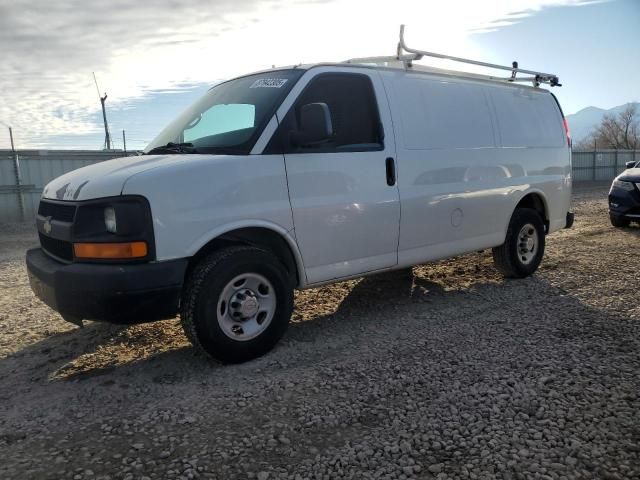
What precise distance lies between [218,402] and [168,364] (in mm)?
815

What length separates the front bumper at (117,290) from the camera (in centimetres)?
329

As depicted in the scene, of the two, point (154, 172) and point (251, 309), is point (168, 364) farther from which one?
point (154, 172)

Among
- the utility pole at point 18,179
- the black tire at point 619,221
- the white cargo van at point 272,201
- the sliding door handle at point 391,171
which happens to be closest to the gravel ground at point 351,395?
the white cargo van at point 272,201

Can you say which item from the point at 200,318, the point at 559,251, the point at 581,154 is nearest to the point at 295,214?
the point at 200,318

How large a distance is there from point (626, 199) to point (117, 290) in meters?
9.45

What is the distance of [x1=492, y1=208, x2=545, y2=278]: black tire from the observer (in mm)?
6039

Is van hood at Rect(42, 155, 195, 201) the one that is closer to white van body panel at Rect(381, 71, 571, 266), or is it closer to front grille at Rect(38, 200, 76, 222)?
front grille at Rect(38, 200, 76, 222)

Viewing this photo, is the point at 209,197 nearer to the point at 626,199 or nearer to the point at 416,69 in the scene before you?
the point at 416,69

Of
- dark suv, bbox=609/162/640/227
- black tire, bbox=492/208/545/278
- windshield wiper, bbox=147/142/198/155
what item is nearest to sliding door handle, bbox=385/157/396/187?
windshield wiper, bbox=147/142/198/155

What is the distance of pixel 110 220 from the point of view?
11.1 ft

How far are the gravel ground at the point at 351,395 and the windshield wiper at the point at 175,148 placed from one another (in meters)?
1.57

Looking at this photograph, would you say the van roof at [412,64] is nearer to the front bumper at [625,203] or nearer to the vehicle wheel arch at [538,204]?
the vehicle wheel arch at [538,204]

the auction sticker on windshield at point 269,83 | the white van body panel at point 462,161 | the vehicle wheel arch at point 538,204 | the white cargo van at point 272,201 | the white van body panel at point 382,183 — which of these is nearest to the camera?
the white cargo van at point 272,201

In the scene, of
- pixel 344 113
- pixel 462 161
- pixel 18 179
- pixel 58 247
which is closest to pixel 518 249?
pixel 462 161
